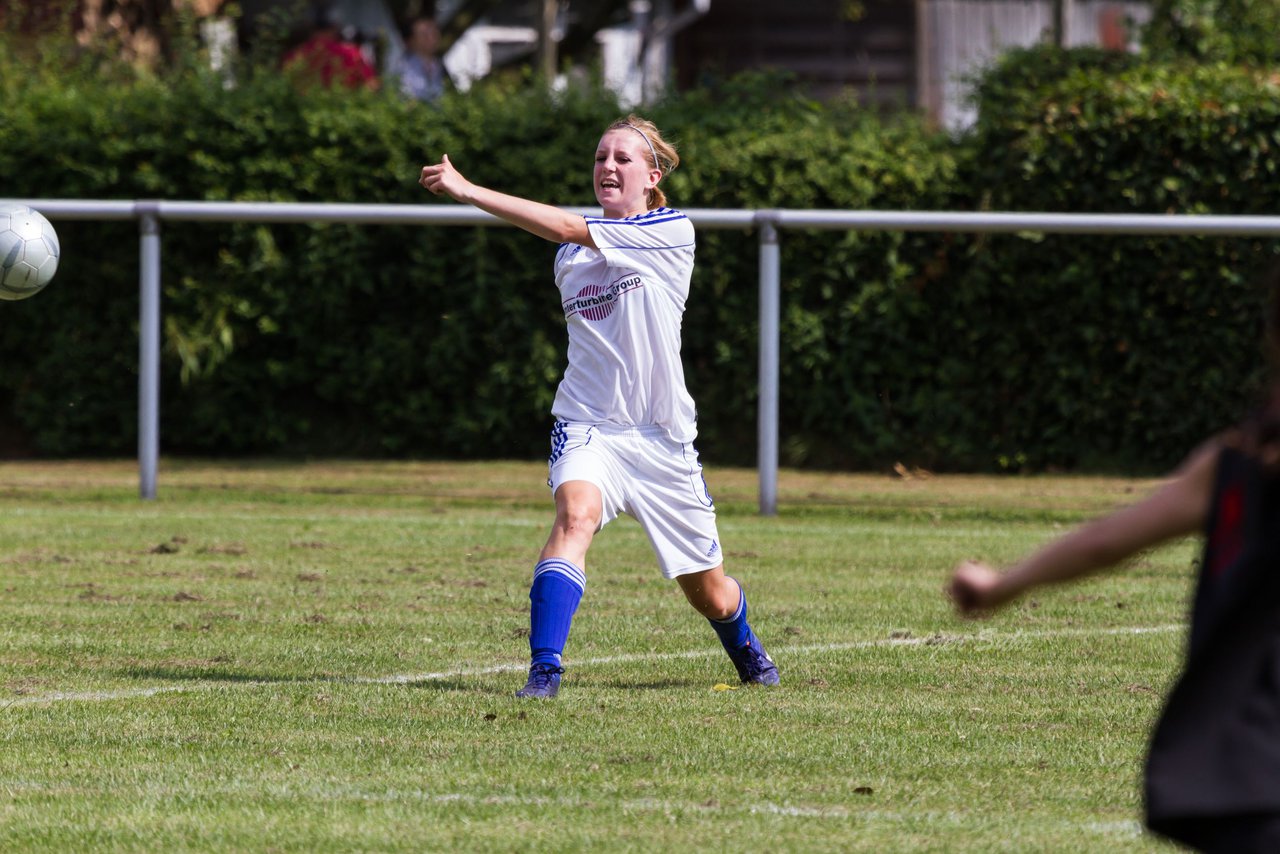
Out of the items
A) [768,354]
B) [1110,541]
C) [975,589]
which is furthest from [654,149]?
[768,354]

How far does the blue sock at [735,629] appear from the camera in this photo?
634cm

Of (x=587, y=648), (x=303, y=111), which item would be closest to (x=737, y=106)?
(x=303, y=111)

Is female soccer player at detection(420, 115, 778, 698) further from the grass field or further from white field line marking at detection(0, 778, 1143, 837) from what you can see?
white field line marking at detection(0, 778, 1143, 837)

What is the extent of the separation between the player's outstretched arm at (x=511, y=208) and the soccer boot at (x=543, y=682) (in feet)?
4.39

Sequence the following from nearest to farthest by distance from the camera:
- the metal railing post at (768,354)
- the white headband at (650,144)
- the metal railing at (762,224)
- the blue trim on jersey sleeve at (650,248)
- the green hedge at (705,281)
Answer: the blue trim on jersey sleeve at (650,248) → the white headband at (650,144) → the metal railing at (762,224) → the metal railing post at (768,354) → the green hedge at (705,281)

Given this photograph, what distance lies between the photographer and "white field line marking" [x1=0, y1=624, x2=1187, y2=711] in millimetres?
6078

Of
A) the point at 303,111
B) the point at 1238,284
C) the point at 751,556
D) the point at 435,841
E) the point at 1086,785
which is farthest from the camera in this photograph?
the point at 303,111

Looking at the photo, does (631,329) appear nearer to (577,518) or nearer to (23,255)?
(577,518)

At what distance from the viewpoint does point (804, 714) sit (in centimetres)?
584

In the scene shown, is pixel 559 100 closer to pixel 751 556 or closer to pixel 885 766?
pixel 751 556

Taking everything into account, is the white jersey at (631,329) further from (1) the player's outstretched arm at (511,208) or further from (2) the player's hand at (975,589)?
(2) the player's hand at (975,589)

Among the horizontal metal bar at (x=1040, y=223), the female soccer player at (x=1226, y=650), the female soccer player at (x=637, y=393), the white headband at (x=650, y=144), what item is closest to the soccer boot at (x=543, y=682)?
the female soccer player at (x=637, y=393)

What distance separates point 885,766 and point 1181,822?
2368mm

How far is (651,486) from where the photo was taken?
20.6ft
